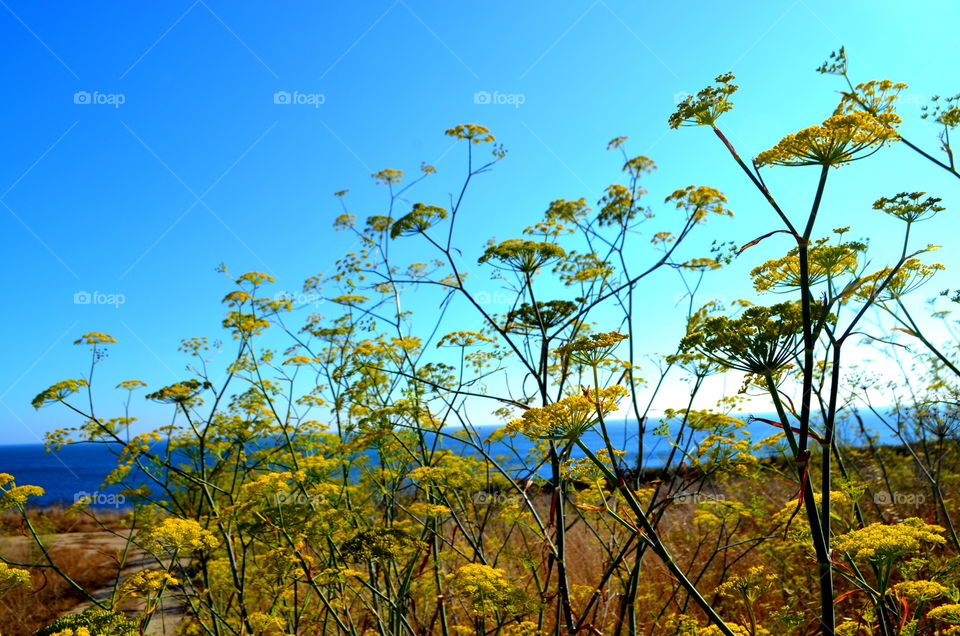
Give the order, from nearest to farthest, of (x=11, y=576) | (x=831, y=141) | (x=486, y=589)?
1. (x=831, y=141)
2. (x=486, y=589)
3. (x=11, y=576)

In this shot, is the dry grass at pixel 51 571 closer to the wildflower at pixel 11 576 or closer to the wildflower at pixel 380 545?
the wildflower at pixel 11 576

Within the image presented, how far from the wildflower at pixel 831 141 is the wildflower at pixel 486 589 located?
108 inches

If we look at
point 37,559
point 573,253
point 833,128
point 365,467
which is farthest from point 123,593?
point 37,559

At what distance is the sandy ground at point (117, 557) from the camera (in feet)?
31.2

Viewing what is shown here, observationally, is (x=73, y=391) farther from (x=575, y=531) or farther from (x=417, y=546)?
(x=575, y=531)

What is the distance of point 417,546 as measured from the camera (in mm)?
4055

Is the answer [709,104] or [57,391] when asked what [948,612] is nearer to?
[709,104]

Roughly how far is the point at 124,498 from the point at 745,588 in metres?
6.55

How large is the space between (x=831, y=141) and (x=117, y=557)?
9574mm

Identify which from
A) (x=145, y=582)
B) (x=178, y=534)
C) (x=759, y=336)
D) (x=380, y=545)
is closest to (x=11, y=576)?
(x=145, y=582)

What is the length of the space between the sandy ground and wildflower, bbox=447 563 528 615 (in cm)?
481

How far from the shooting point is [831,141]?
2090 millimetres

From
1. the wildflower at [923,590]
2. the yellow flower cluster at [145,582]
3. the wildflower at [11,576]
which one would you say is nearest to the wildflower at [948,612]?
the wildflower at [923,590]

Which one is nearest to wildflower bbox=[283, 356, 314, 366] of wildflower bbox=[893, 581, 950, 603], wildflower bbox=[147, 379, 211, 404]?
wildflower bbox=[147, 379, 211, 404]
